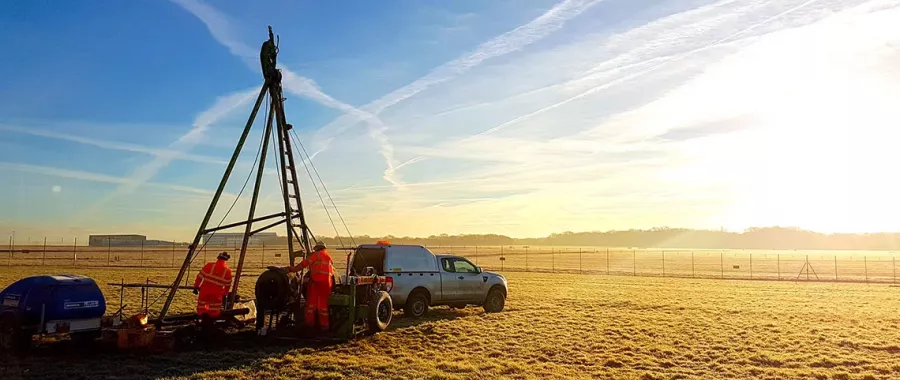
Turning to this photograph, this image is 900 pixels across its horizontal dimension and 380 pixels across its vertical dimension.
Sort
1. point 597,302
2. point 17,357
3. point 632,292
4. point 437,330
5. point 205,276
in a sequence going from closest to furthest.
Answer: point 17,357
point 205,276
point 437,330
point 597,302
point 632,292

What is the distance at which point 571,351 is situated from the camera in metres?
11.7

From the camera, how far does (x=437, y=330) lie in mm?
13930

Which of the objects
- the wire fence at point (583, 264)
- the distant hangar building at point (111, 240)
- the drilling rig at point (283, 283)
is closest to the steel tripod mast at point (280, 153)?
the drilling rig at point (283, 283)

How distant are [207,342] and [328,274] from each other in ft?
8.25

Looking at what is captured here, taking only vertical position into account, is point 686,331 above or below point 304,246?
below

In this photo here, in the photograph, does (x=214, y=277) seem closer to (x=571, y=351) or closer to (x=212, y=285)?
(x=212, y=285)

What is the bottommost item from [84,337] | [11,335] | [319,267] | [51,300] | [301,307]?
[84,337]

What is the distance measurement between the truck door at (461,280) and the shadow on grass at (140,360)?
5.56m

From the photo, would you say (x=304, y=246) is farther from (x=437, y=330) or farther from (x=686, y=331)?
(x=686, y=331)

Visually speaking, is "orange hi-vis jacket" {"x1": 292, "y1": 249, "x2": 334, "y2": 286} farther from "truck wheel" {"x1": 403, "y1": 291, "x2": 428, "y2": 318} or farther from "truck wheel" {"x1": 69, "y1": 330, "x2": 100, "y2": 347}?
"truck wheel" {"x1": 403, "y1": 291, "x2": 428, "y2": 318}

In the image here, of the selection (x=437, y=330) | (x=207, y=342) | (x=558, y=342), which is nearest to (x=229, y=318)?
(x=207, y=342)

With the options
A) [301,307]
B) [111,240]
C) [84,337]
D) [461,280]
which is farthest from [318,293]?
[111,240]

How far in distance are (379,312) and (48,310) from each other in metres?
5.98

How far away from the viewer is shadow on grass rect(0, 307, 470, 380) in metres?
9.13
